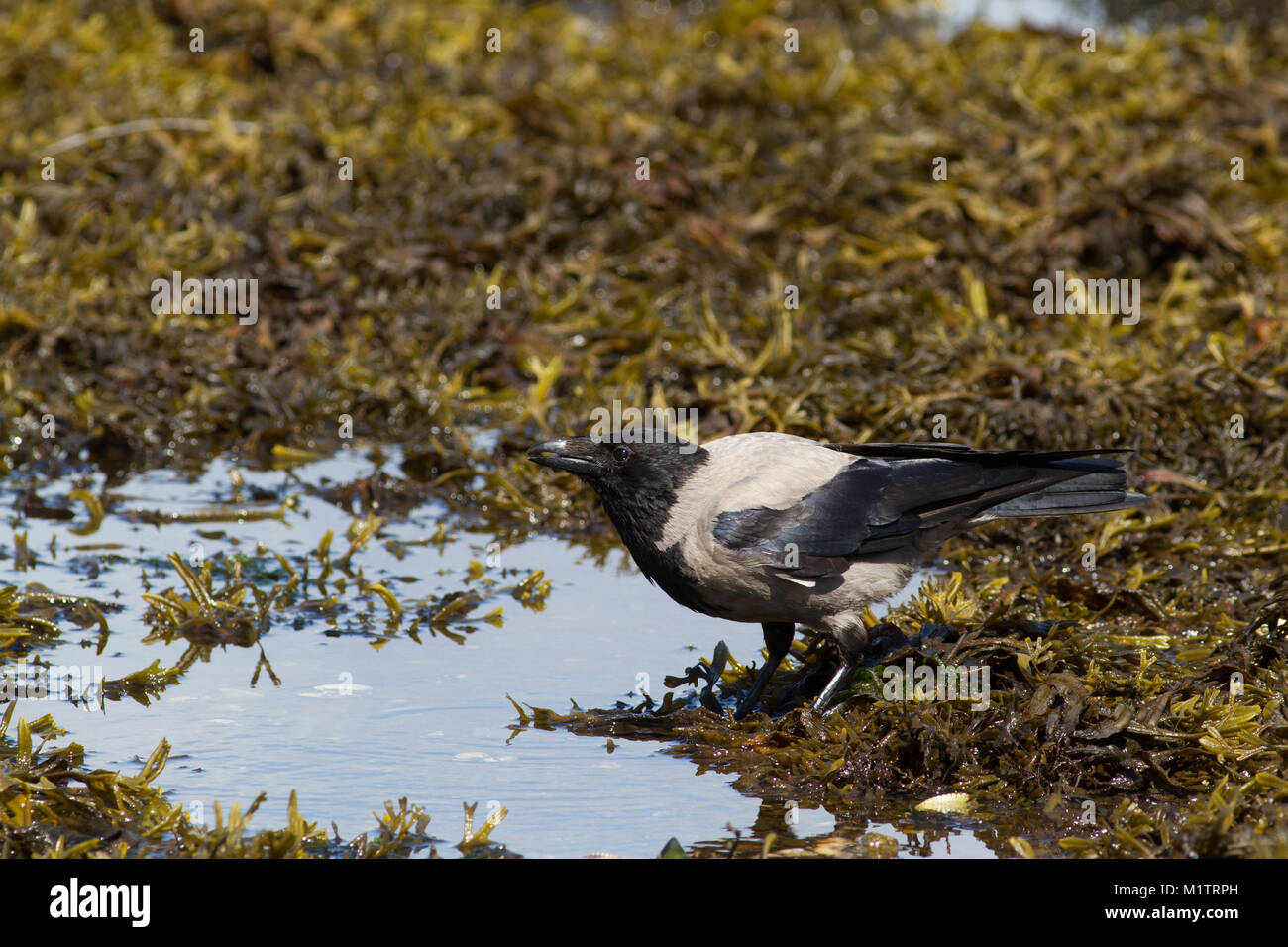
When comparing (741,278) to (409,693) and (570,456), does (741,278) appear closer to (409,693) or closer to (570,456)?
(570,456)

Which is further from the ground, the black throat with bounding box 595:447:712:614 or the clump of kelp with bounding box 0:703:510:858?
the black throat with bounding box 595:447:712:614

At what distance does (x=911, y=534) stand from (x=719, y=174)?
553cm

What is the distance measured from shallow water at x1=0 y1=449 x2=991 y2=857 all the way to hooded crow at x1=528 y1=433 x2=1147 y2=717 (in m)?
0.58

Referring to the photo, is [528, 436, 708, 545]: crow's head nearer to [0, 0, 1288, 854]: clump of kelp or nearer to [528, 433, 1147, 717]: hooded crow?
[528, 433, 1147, 717]: hooded crow

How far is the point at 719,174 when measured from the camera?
10.6 m

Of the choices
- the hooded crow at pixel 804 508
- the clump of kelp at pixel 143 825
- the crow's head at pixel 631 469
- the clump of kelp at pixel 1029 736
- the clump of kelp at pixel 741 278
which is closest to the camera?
the clump of kelp at pixel 143 825

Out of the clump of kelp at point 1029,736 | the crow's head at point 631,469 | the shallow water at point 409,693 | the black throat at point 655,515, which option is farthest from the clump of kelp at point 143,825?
the crow's head at point 631,469

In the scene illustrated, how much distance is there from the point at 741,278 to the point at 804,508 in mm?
4636

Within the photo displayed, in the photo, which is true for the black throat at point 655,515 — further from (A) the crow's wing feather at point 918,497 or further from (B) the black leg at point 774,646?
(B) the black leg at point 774,646

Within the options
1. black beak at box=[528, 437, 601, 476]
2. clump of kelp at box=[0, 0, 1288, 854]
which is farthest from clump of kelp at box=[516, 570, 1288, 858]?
black beak at box=[528, 437, 601, 476]

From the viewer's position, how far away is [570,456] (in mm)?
5586

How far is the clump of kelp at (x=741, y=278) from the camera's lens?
5824 millimetres

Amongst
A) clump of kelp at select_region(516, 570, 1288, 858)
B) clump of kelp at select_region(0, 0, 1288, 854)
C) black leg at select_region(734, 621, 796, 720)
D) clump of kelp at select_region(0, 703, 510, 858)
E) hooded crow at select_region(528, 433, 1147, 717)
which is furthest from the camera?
clump of kelp at select_region(0, 0, 1288, 854)

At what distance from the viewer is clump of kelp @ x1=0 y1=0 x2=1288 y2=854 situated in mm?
5824
